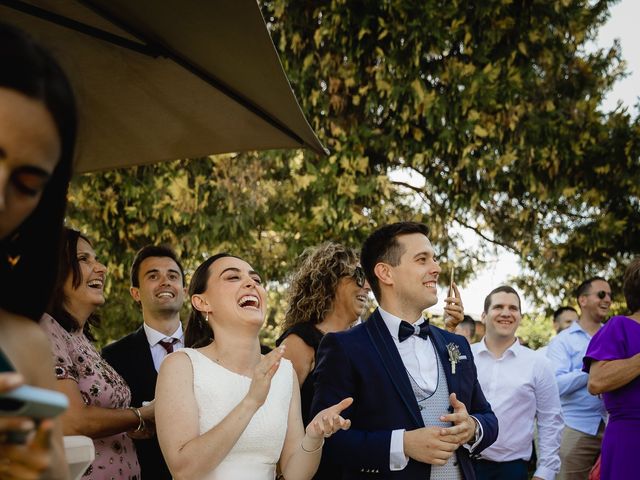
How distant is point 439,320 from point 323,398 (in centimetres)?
905

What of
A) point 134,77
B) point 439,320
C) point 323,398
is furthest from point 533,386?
point 439,320

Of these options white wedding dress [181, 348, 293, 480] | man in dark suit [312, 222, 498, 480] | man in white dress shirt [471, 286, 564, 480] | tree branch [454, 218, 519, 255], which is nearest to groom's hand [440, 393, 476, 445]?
man in dark suit [312, 222, 498, 480]

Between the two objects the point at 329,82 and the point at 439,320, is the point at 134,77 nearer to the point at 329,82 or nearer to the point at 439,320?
the point at 329,82

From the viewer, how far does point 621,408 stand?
419cm

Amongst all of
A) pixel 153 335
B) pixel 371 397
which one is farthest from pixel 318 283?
pixel 371 397

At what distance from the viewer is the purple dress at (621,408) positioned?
409cm

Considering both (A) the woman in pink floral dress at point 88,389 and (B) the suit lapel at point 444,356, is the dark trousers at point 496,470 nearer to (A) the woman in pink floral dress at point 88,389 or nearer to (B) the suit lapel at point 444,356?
(B) the suit lapel at point 444,356

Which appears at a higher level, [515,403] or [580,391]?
[580,391]

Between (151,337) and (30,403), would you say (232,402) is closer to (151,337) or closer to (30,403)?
(151,337)

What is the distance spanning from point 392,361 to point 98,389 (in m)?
1.26

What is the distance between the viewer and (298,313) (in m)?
4.61

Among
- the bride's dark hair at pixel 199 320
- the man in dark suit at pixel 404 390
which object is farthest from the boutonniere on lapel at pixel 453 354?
the bride's dark hair at pixel 199 320

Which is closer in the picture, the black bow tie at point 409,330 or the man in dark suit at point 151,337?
the black bow tie at point 409,330

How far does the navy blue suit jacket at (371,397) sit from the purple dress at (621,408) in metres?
1.18
